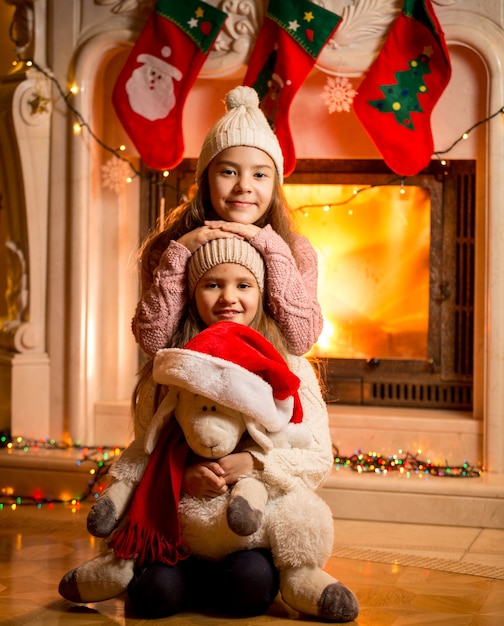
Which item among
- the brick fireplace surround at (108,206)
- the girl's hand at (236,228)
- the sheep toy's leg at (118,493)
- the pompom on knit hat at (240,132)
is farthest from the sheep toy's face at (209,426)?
the brick fireplace surround at (108,206)

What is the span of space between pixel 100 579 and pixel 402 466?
128 centimetres

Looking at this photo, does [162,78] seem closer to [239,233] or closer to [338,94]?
[338,94]

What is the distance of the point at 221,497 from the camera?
181 centimetres

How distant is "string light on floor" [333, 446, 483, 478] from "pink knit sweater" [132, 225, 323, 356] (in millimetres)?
918

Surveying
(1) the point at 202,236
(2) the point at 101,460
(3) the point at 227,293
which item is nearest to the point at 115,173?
(2) the point at 101,460

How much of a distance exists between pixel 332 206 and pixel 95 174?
83 cm

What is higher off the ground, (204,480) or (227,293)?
(227,293)

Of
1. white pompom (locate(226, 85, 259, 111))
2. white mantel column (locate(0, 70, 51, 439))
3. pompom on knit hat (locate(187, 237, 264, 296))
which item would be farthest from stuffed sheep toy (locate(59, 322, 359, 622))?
white mantel column (locate(0, 70, 51, 439))

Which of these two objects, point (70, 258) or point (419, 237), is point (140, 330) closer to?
point (70, 258)

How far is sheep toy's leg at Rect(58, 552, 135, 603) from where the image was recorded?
1.82m

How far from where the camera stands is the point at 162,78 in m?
2.94

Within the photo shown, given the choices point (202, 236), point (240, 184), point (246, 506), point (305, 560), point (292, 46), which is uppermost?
point (292, 46)

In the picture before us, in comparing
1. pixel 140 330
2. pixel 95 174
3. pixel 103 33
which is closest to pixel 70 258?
pixel 95 174

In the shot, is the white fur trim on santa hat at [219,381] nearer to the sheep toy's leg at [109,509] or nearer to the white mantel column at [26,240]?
the sheep toy's leg at [109,509]
